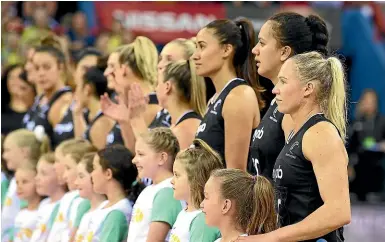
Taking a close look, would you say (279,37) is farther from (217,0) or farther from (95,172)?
(217,0)

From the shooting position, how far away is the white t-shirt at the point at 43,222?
6785mm

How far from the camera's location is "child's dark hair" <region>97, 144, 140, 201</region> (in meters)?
5.87

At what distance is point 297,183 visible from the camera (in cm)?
413

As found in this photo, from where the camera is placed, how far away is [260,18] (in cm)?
1416

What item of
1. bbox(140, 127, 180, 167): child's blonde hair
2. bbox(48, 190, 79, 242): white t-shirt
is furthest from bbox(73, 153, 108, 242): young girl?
bbox(140, 127, 180, 167): child's blonde hair

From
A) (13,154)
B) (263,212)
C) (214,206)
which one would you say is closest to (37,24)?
(13,154)

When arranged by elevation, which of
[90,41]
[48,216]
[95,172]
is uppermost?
[95,172]

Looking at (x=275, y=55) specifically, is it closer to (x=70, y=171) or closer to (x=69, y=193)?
(x=70, y=171)

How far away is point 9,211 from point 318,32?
346cm

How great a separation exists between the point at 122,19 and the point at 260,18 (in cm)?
204

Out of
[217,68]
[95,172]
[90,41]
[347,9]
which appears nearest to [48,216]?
[95,172]

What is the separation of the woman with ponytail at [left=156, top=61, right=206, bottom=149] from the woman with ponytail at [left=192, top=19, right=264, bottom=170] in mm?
279

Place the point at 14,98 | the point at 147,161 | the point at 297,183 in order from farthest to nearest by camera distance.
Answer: the point at 14,98, the point at 147,161, the point at 297,183

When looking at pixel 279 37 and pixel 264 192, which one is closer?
pixel 264 192
